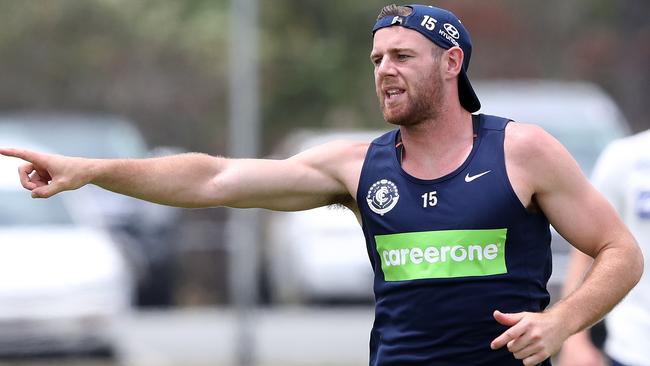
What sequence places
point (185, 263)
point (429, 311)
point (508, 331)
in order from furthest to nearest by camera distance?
point (185, 263)
point (429, 311)
point (508, 331)

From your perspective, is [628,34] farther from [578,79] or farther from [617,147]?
[617,147]

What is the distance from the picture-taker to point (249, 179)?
518cm

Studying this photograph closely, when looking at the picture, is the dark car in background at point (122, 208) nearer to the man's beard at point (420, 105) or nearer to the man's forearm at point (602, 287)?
the man's beard at point (420, 105)

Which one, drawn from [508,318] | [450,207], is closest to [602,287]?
[508,318]

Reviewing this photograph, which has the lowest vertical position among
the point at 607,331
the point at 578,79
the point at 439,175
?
the point at 607,331

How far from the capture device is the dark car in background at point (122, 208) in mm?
16047

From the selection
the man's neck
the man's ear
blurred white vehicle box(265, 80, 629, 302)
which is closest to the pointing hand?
the man's neck

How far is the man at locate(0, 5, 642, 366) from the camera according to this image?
4793 millimetres

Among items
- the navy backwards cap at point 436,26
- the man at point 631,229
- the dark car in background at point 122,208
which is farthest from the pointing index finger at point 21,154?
the dark car in background at point 122,208

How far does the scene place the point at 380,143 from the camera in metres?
5.12

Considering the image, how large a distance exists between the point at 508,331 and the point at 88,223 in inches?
353

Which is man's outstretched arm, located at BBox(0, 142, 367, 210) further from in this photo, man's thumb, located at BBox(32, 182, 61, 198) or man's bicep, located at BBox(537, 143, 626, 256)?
man's bicep, located at BBox(537, 143, 626, 256)

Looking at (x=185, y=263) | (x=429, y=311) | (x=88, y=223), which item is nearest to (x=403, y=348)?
(x=429, y=311)

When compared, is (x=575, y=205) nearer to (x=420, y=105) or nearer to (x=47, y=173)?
(x=420, y=105)
